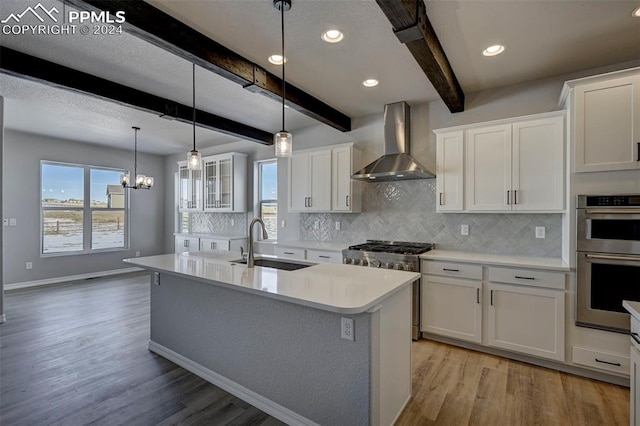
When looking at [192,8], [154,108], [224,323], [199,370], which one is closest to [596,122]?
[192,8]

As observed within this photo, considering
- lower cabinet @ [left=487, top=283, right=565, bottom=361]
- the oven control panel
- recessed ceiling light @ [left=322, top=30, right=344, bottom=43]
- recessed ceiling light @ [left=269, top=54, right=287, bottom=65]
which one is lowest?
lower cabinet @ [left=487, top=283, right=565, bottom=361]

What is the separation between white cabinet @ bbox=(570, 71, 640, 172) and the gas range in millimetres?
1607

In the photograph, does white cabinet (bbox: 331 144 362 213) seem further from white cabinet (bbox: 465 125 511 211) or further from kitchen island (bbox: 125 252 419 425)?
kitchen island (bbox: 125 252 419 425)

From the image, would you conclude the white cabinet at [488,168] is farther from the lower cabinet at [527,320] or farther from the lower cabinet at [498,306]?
the lower cabinet at [527,320]

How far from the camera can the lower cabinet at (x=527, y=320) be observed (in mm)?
2570

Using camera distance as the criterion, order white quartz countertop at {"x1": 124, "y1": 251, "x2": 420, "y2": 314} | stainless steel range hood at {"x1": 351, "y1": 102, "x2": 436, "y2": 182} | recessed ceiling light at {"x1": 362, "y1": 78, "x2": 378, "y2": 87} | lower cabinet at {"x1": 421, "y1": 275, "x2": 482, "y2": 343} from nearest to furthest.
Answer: white quartz countertop at {"x1": 124, "y1": 251, "x2": 420, "y2": 314} → lower cabinet at {"x1": 421, "y1": 275, "x2": 482, "y2": 343} → recessed ceiling light at {"x1": 362, "y1": 78, "x2": 378, "y2": 87} → stainless steel range hood at {"x1": 351, "y1": 102, "x2": 436, "y2": 182}

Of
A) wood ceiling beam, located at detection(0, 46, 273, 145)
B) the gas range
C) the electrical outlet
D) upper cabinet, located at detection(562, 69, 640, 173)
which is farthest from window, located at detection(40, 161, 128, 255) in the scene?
upper cabinet, located at detection(562, 69, 640, 173)

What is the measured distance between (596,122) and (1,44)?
4963 millimetres

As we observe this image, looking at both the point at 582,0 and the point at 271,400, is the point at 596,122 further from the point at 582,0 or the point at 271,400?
the point at 271,400

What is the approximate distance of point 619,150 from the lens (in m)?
2.32

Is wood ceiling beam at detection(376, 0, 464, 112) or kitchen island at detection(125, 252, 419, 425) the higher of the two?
wood ceiling beam at detection(376, 0, 464, 112)

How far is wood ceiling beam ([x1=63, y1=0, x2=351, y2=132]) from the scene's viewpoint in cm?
187

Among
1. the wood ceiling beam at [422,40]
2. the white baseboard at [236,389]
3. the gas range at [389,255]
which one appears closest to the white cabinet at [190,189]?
the white baseboard at [236,389]

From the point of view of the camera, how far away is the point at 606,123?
2.37 metres
